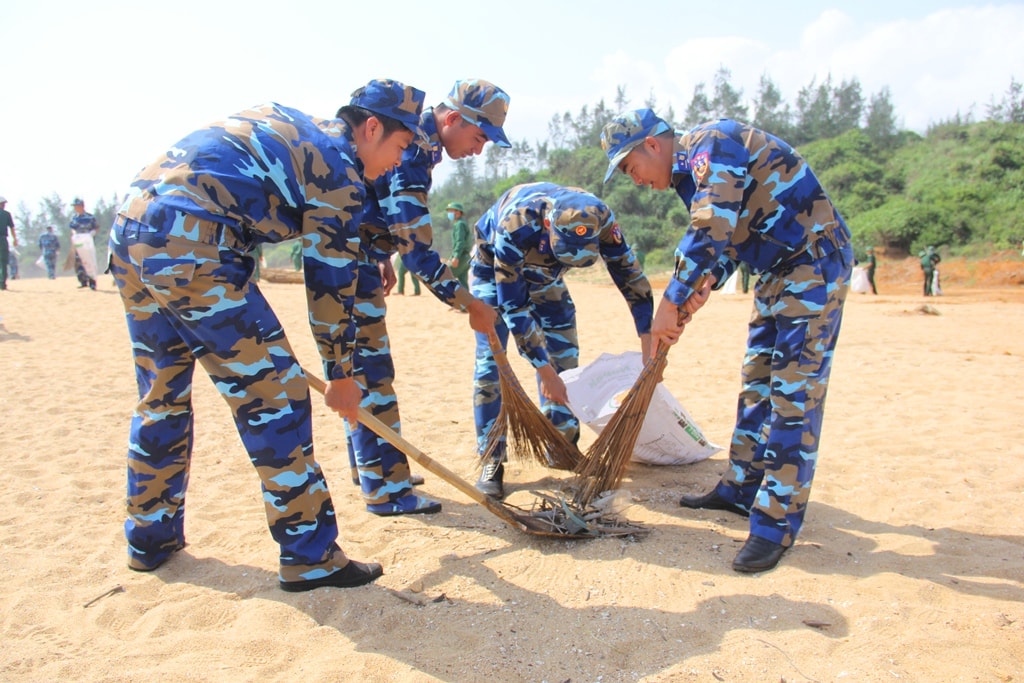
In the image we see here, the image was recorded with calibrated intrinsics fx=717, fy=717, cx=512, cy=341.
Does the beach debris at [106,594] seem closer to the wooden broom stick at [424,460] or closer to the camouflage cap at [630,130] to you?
the wooden broom stick at [424,460]

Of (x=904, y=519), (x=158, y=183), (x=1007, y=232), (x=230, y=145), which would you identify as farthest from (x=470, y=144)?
(x=1007, y=232)

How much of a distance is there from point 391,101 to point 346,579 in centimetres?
185

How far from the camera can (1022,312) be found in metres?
13.2

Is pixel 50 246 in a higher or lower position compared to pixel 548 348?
higher

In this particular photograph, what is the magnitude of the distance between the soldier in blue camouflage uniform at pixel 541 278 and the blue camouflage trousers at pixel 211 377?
4.49 feet

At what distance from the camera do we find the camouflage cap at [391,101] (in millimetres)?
2699

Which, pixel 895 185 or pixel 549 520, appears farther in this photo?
pixel 895 185

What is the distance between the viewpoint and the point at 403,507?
364 cm

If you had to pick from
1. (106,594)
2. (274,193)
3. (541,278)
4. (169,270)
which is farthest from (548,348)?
(106,594)

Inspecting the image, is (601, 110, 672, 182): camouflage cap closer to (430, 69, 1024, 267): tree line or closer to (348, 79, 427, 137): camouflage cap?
(348, 79, 427, 137): camouflage cap

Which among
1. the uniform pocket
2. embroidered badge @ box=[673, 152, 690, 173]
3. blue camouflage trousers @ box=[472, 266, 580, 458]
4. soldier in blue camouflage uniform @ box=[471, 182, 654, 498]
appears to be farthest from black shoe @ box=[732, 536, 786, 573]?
the uniform pocket

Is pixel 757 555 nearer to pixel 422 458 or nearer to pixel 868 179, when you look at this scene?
pixel 422 458

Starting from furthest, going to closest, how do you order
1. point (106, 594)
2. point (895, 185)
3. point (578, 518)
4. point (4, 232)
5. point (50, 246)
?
1. point (895, 185)
2. point (50, 246)
3. point (4, 232)
4. point (578, 518)
5. point (106, 594)

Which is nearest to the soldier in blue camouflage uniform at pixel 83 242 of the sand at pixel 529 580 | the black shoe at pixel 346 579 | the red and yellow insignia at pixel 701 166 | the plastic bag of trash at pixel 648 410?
the sand at pixel 529 580
